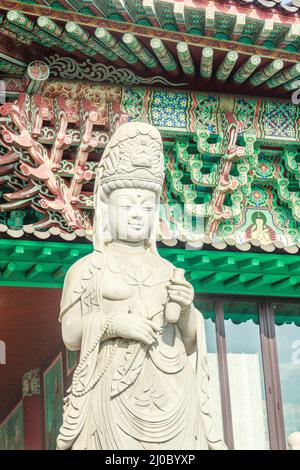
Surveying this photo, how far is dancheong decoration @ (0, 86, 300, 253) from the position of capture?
878 cm

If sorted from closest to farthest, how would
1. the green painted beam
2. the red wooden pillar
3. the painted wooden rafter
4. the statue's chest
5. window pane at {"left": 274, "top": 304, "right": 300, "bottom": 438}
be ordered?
the statue's chest → the green painted beam → the painted wooden rafter → window pane at {"left": 274, "top": 304, "right": 300, "bottom": 438} → the red wooden pillar

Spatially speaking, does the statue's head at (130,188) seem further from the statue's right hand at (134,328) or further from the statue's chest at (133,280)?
the statue's right hand at (134,328)

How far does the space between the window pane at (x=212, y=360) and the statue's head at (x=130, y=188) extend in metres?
3.37

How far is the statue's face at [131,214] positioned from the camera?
5859mm

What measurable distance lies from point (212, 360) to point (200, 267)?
0.92m

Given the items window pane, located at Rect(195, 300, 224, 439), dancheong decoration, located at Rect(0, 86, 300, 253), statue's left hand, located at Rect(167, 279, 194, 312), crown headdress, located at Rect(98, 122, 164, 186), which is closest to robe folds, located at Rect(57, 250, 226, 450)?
statue's left hand, located at Rect(167, 279, 194, 312)

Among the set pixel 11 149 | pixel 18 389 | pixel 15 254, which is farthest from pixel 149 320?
pixel 18 389

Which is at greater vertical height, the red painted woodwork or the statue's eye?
the red painted woodwork

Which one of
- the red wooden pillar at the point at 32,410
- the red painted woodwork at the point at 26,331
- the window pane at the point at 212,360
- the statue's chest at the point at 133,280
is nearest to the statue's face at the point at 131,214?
the statue's chest at the point at 133,280

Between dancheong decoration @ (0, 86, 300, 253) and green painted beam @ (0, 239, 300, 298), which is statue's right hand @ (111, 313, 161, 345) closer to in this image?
green painted beam @ (0, 239, 300, 298)

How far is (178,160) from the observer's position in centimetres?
942

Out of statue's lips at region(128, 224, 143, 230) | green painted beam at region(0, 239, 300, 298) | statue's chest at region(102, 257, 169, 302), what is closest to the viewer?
statue's chest at region(102, 257, 169, 302)

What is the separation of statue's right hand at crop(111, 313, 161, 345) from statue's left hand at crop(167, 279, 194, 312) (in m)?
0.18

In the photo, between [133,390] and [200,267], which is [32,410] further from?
[133,390]
